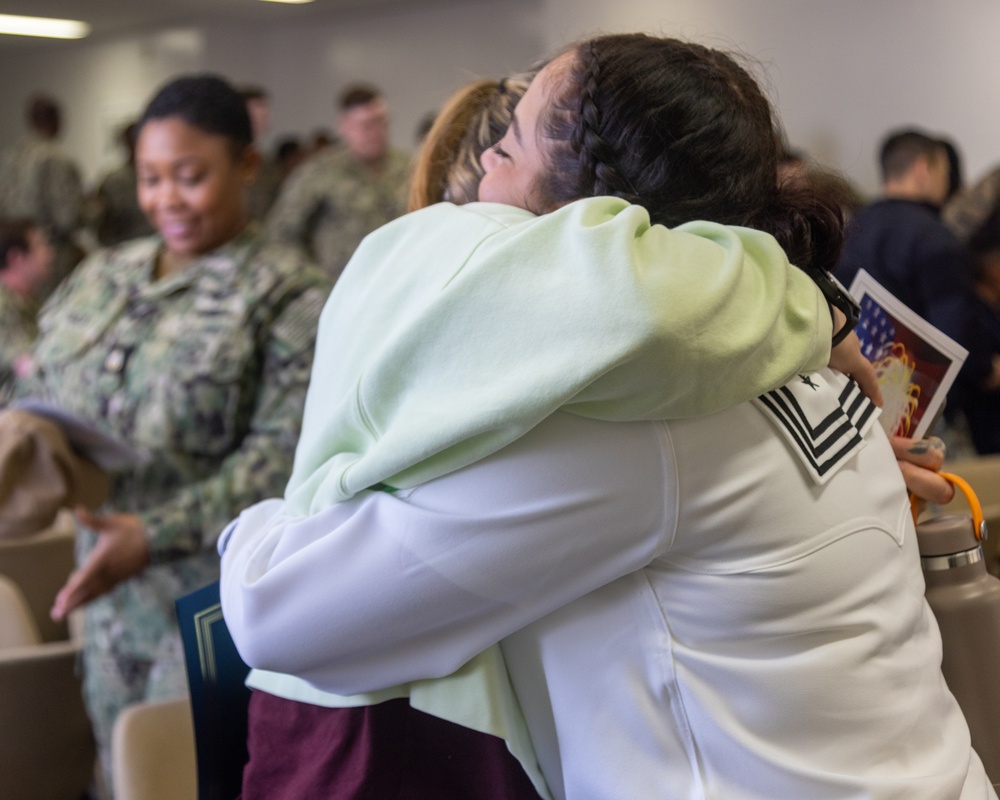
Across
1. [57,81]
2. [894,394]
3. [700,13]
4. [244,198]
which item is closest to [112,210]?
[700,13]

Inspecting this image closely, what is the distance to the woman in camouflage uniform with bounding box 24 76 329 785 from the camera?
5.97ft

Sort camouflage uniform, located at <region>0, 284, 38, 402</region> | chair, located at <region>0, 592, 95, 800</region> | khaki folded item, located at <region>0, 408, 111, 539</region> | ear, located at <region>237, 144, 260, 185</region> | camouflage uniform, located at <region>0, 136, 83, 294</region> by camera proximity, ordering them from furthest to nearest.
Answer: camouflage uniform, located at <region>0, 136, 83, 294</region>, camouflage uniform, located at <region>0, 284, 38, 402</region>, ear, located at <region>237, 144, 260, 185</region>, chair, located at <region>0, 592, 95, 800</region>, khaki folded item, located at <region>0, 408, 111, 539</region>

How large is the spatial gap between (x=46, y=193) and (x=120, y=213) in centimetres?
158

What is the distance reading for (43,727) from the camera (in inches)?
76.6

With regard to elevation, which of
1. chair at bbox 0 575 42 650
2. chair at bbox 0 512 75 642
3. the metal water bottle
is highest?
the metal water bottle

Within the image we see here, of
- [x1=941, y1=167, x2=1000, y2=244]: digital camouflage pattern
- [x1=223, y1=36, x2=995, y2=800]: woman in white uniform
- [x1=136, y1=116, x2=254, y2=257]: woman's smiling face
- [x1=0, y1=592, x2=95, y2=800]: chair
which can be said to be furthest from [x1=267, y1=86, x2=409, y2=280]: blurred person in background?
[x1=223, y1=36, x2=995, y2=800]: woman in white uniform

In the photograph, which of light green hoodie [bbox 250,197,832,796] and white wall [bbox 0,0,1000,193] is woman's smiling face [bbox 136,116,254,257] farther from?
light green hoodie [bbox 250,197,832,796]

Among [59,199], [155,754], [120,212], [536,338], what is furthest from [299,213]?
[536,338]

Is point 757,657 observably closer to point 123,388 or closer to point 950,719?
point 950,719

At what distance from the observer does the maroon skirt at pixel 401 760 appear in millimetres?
903

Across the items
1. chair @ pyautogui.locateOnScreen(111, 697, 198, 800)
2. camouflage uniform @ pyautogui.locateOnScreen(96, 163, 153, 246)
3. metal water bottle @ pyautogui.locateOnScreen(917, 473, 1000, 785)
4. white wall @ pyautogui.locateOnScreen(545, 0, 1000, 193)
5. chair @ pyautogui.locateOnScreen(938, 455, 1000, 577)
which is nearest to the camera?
metal water bottle @ pyautogui.locateOnScreen(917, 473, 1000, 785)

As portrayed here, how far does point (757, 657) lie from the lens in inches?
32.9

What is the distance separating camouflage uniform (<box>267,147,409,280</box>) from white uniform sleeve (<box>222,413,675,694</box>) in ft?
16.1

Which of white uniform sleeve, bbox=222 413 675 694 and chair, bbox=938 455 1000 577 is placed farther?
chair, bbox=938 455 1000 577
